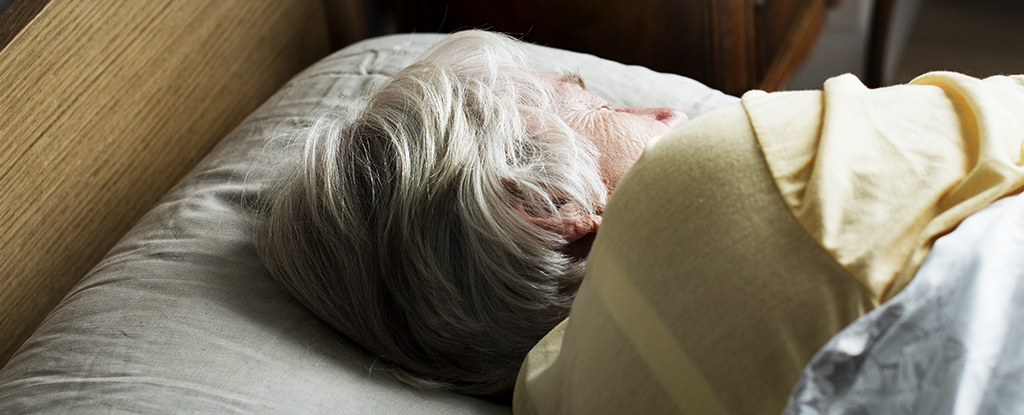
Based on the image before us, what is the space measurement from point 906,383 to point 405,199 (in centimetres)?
39

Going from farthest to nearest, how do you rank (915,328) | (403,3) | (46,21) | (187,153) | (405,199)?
(403,3) → (187,153) → (46,21) → (405,199) → (915,328)

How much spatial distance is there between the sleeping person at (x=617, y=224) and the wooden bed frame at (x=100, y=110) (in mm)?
339

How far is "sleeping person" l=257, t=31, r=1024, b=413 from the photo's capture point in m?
0.42

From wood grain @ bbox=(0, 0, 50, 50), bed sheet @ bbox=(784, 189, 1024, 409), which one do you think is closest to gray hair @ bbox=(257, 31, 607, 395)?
bed sheet @ bbox=(784, 189, 1024, 409)

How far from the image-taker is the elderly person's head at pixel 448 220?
61 cm

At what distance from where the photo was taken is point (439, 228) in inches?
24.4

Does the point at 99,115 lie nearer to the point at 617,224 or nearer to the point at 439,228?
the point at 439,228

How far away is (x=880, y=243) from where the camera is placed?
1.35 feet

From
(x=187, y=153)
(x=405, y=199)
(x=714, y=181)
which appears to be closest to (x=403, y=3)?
(x=187, y=153)

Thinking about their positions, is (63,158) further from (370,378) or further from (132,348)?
(370,378)

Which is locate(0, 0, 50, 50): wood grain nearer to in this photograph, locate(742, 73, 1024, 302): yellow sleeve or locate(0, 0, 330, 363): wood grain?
locate(0, 0, 330, 363): wood grain

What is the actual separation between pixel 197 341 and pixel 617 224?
398mm

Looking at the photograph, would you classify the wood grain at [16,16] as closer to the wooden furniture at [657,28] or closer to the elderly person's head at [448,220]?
the elderly person's head at [448,220]

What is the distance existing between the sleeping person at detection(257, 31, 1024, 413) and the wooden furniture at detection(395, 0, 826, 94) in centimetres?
71
